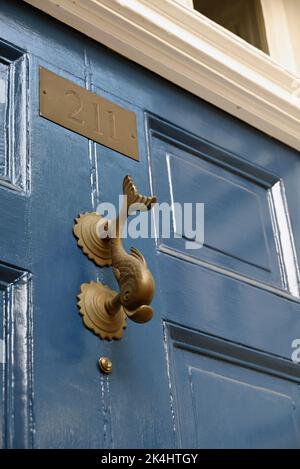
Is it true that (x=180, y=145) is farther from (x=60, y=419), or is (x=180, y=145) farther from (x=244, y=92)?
(x=60, y=419)

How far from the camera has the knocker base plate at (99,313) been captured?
1048mm

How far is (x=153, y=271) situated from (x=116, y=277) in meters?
0.14

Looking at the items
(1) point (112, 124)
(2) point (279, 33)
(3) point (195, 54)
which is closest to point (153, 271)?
(1) point (112, 124)

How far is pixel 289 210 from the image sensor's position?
1.49m

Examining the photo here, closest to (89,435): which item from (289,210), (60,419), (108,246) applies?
(60,419)

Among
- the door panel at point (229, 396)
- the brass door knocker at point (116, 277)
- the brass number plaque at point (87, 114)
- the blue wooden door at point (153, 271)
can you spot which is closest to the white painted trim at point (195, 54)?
the blue wooden door at point (153, 271)

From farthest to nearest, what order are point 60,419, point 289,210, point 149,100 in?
point 289,210 → point 149,100 → point 60,419

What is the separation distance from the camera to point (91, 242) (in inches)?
43.6

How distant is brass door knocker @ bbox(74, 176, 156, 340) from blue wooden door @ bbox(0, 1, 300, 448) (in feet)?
0.04

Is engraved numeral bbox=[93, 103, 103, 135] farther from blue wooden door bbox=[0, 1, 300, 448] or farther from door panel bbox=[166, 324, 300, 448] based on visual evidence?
door panel bbox=[166, 324, 300, 448]

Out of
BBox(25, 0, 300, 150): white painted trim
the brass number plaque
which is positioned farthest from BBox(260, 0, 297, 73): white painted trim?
the brass number plaque

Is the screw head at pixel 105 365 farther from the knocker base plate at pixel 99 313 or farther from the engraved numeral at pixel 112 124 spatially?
the engraved numeral at pixel 112 124

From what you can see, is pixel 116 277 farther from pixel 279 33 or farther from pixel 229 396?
pixel 279 33
